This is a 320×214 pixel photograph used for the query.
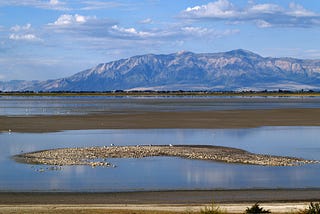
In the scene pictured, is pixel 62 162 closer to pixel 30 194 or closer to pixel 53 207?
pixel 30 194

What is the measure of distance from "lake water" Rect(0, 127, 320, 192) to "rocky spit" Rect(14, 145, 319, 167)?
1043 millimetres

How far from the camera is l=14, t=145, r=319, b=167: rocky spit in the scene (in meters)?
30.6

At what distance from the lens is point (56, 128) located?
53656mm

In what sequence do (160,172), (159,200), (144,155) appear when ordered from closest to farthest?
(159,200) < (160,172) < (144,155)

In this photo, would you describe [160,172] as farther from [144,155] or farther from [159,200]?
[159,200]

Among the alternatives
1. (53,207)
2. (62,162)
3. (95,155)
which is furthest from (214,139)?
(53,207)

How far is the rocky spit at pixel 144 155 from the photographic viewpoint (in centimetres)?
3064

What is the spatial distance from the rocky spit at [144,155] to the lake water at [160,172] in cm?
104

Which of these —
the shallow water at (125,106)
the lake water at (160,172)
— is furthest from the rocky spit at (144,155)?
the shallow water at (125,106)

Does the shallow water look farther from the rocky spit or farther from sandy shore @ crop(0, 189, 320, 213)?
sandy shore @ crop(0, 189, 320, 213)

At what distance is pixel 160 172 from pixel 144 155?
5954 millimetres

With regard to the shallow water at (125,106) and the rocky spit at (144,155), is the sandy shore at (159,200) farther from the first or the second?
the shallow water at (125,106)

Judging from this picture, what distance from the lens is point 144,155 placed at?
33.5 metres

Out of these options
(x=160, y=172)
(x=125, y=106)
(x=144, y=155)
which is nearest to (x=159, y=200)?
(x=160, y=172)
